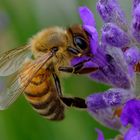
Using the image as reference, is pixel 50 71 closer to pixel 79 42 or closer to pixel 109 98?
pixel 79 42

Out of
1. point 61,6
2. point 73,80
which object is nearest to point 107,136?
point 73,80

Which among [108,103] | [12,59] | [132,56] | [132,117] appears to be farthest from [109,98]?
[12,59]

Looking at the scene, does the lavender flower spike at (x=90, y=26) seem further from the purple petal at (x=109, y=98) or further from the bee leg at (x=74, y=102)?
the bee leg at (x=74, y=102)

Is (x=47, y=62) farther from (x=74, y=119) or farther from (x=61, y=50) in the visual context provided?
(x=74, y=119)

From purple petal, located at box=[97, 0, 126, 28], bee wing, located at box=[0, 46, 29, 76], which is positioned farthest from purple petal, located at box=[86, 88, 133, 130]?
bee wing, located at box=[0, 46, 29, 76]

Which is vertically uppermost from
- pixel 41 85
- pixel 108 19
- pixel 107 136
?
pixel 108 19
